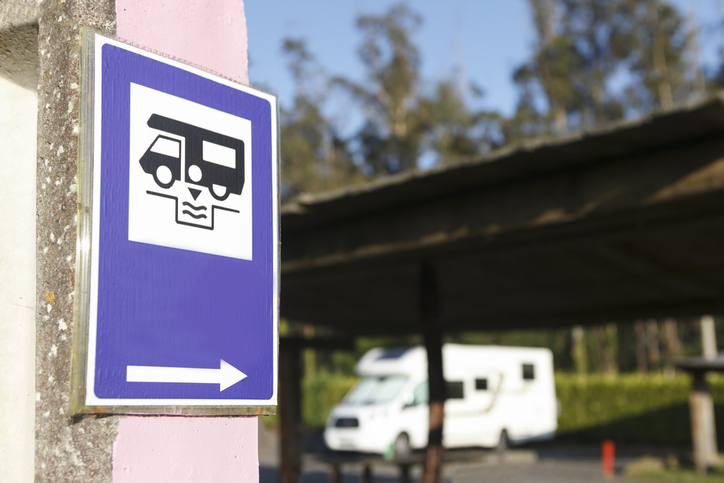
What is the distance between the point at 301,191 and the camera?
1924 inches

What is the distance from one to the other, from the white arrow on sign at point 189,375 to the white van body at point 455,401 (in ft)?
64.2

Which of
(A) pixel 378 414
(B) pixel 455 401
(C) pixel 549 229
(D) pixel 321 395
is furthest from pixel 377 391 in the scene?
(C) pixel 549 229

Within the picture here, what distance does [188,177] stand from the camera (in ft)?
6.34

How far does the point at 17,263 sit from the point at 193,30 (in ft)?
2.78

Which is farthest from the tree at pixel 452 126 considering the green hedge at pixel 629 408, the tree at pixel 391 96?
the green hedge at pixel 629 408

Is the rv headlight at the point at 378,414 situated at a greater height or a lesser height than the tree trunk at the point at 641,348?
lesser

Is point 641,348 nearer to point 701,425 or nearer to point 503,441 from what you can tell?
point 503,441

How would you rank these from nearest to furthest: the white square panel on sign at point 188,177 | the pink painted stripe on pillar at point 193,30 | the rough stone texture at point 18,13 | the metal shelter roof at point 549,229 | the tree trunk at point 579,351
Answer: the white square panel on sign at point 188,177 < the pink painted stripe on pillar at point 193,30 < the rough stone texture at point 18,13 < the metal shelter roof at point 549,229 < the tree trunk at point 579,351

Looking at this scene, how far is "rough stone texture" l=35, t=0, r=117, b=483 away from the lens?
5.74ft

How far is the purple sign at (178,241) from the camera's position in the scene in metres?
1.77

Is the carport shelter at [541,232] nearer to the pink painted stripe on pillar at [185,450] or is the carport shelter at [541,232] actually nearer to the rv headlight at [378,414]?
the pink painted stripe on pillar at [185,450]

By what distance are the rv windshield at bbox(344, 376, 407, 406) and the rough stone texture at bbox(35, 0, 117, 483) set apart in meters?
20.6

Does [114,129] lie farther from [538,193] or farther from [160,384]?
[538,193]

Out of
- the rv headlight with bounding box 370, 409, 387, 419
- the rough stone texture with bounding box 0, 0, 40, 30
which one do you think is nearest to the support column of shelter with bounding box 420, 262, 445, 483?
the rough stone texture with bounding box 0, 0, 40, 30
